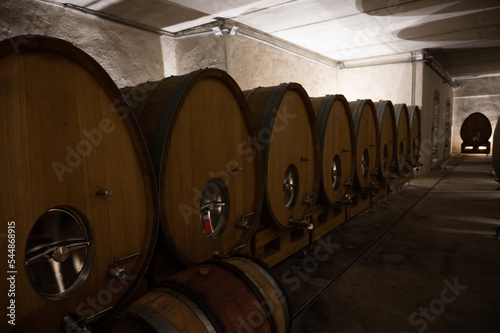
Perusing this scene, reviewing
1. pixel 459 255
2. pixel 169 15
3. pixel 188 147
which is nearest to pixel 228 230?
pixel 188 147

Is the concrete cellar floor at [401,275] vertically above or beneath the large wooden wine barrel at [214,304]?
beneath

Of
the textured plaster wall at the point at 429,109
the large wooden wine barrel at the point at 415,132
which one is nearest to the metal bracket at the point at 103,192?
the large wooden wine barrel at the point at 415,132

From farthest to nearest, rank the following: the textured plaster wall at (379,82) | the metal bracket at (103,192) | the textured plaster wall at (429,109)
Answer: the textured plaster wall at (429,109) < the textured plaster wall at (379,82) < the metal bracket at (103,192)

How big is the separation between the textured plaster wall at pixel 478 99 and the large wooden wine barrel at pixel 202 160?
1620 cm

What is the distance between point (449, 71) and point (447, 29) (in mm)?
6658

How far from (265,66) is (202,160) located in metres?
3.99

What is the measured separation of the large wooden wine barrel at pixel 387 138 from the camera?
4.98 metres

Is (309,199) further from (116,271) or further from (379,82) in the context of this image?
(379,82)

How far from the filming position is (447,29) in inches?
245

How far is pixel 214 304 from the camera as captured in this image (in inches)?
52.7

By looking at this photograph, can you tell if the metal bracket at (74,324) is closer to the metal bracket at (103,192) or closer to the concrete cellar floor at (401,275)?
the metal bracket at (103,192)

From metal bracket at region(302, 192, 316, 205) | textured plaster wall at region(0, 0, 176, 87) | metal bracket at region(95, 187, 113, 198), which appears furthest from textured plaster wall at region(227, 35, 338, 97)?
metal bracket at region(95, 187, 113, 198)

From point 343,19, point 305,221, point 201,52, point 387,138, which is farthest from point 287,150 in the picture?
point 343,19

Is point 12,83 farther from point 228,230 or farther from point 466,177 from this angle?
point 466,177
